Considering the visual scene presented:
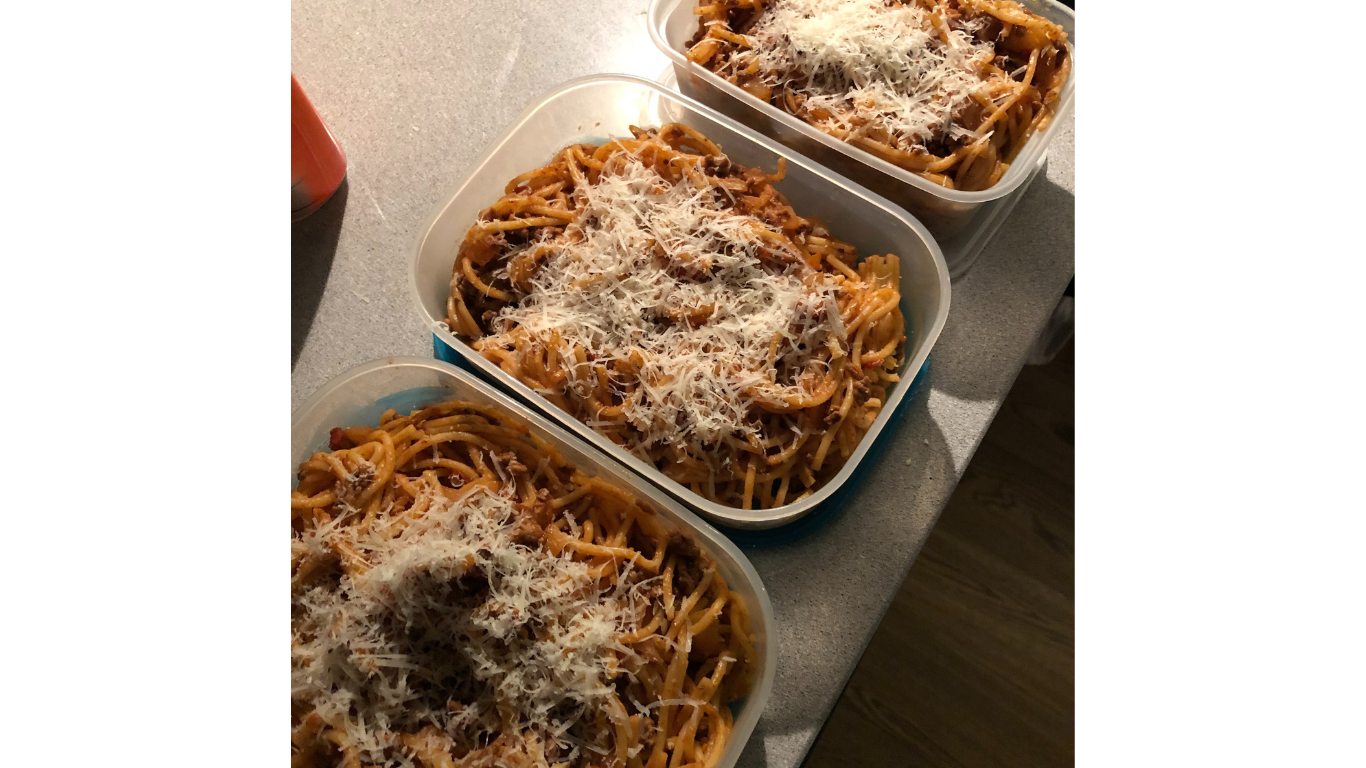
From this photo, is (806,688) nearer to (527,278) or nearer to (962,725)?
(527,278)

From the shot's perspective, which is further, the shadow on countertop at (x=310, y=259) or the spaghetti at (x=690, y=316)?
the shadow on countertop at (x=310, y=259)

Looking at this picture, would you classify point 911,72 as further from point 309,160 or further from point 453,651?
point 453,651

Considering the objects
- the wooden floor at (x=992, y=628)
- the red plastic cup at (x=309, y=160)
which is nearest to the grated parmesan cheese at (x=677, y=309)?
the red plastic cup at (x=309, y=160)

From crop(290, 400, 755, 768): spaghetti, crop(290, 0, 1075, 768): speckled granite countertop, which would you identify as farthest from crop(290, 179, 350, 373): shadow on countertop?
crop(290, 400, 755, 768): spaghetti

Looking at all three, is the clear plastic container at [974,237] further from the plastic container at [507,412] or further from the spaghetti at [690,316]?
the plastic container at [507,412]

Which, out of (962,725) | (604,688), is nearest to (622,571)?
(604,688)

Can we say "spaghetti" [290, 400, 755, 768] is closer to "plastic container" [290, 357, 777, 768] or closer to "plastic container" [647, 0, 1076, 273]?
"plastic container" [290, 357, 777, 768]
